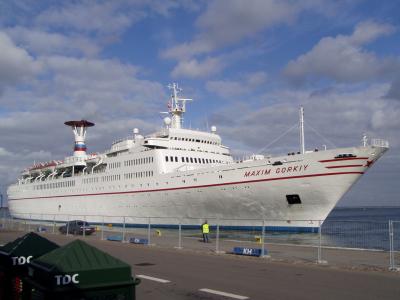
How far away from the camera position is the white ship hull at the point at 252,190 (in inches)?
1091

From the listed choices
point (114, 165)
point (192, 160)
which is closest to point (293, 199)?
point (192, 160)

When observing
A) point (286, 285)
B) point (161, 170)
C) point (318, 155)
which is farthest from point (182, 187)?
point (286, 285)

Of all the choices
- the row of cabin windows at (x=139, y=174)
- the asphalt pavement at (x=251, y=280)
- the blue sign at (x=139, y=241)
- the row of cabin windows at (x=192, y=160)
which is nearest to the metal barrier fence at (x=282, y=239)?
the blue sign at (x=139, y=241)

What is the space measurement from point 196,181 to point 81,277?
29.7 meters

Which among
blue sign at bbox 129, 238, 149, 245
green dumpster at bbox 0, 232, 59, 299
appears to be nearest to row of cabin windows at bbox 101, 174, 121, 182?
blue sign at bbox 129, 238, 149, 245

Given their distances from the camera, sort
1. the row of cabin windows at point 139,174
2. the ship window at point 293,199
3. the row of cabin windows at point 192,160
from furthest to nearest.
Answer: the row of cabin windows at point 192,160 → the row of cabin windows at point 139,174 → the ship window at point 293,199

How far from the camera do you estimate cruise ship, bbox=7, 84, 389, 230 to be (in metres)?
28.0

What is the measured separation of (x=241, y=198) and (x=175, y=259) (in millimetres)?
16235

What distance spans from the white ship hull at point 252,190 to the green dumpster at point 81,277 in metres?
18.4

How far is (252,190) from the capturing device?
98.5 ft

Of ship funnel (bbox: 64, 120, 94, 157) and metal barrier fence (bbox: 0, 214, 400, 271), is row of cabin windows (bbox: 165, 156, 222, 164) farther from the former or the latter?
ship funnel (bbox: 64, 120, 94, 157)

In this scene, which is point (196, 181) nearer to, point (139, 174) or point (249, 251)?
point (139, 174)

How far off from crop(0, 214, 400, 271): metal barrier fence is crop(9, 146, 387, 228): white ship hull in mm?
412

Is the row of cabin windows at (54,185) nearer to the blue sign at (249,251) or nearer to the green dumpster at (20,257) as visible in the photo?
the blue sign at (249,251)
